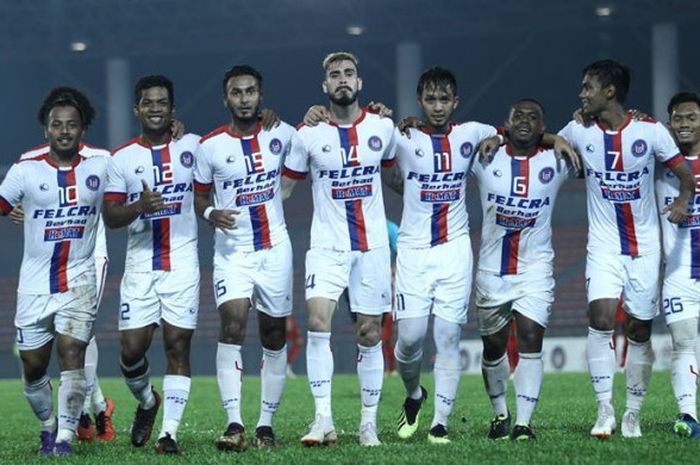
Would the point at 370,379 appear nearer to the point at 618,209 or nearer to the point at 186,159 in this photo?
the point at 186,159

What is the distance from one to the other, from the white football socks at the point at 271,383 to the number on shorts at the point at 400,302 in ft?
2.78

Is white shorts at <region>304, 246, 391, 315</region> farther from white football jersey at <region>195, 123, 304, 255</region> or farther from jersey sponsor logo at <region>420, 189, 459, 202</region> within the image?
jersey sponsor logo at <region>420, 189, 459, 202</region>

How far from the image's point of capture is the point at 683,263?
1008 cm

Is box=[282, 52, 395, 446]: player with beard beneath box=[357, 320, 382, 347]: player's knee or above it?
above

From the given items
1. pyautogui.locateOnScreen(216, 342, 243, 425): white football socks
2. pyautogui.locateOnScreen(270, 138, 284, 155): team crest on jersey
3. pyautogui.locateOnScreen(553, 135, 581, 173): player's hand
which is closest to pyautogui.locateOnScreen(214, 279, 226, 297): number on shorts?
pyautogui.locateOnScreen(216, 342, 243, 425): white football socks

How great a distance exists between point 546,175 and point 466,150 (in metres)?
0.58

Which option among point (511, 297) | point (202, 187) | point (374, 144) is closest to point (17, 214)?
point (202, 187)

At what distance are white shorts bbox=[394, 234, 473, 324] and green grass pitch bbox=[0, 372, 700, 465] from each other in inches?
35.8

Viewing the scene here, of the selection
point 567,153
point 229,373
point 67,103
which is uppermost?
point 67,103

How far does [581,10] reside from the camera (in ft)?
118

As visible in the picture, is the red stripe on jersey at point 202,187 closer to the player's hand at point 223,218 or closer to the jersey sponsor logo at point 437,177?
the player's hand at point 223,218

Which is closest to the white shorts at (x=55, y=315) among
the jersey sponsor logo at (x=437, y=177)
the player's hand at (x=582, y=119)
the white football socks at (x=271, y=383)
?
the white football socks at (x=271, y=383)

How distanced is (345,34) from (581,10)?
20.9 ft

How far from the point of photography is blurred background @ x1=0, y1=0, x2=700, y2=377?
114 ft
